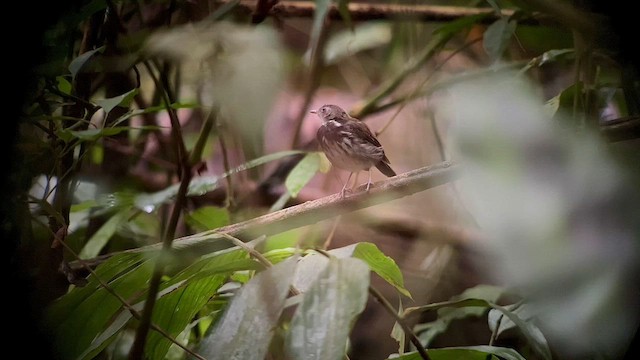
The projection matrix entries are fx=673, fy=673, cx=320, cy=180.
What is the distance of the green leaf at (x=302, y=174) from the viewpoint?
1.03 m

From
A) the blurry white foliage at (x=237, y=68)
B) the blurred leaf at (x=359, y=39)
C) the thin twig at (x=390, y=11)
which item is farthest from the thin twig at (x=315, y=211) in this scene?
the blurred leaf at (x=359, y=39)

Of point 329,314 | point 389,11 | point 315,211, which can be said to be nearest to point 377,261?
point 315,211

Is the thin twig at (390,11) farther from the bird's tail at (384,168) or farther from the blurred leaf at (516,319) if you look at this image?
the blurred leaf at (516,319)

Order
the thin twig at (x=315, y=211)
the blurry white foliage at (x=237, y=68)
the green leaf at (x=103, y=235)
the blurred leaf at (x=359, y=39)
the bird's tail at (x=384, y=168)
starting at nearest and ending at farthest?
the blurry white foliage at (x=237, y=68) < the thin twig at (x=315, y=211) < the bird's tail at (x=384, y=168) < the green leaf at (x=103, y=235) < the blurred leaf at (x=359, y=39)

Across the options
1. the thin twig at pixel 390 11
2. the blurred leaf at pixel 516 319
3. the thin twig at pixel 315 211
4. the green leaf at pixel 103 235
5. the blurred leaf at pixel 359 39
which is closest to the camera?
the blurred leaf at pixel 516 319

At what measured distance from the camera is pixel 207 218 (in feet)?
3.40

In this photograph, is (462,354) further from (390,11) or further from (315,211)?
(390,11)

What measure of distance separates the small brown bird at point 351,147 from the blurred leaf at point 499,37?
209mm

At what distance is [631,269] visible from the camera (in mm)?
471

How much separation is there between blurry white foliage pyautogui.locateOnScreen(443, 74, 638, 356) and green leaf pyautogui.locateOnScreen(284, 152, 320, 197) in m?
0.56

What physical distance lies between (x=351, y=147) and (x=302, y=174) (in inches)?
5.5

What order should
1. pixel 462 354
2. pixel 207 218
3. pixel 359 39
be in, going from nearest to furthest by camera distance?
pixel 462 354, pixel 207 218, pixel 359 39

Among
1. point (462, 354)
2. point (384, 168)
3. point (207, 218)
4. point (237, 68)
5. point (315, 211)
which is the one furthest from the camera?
point (207, 218)

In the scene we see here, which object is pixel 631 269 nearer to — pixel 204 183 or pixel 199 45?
pixel 199 45
